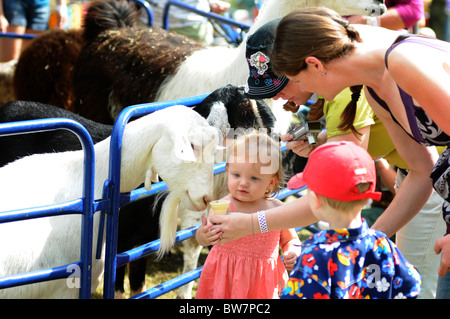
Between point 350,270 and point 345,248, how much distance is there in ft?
0.22

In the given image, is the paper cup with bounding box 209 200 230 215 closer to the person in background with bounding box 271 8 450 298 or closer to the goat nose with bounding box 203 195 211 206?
the goat nose with bounding box 203 195 211 206

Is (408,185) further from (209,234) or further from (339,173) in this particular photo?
(209,234)

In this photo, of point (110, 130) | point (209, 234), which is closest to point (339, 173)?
point (209, 234)

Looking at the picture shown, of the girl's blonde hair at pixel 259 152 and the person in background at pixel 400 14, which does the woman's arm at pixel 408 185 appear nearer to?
the girl's blonde hair at pixel 259 152

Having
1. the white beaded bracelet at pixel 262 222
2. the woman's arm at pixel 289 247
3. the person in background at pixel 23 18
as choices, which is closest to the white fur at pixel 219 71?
the woman's arm at pixel 289 247

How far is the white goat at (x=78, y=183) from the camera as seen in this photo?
2357 millimetres

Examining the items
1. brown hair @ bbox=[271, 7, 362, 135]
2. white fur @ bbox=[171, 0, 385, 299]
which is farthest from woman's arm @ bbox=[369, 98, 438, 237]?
white fur @ bbox=[171, 0, 385, 299]

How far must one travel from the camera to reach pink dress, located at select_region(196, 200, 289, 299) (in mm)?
2436

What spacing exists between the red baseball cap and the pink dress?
727 millimetres

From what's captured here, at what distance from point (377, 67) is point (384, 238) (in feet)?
1.94

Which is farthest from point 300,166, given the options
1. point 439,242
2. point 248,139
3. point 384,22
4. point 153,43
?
point 439,242

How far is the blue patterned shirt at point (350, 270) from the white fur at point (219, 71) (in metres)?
1.50
